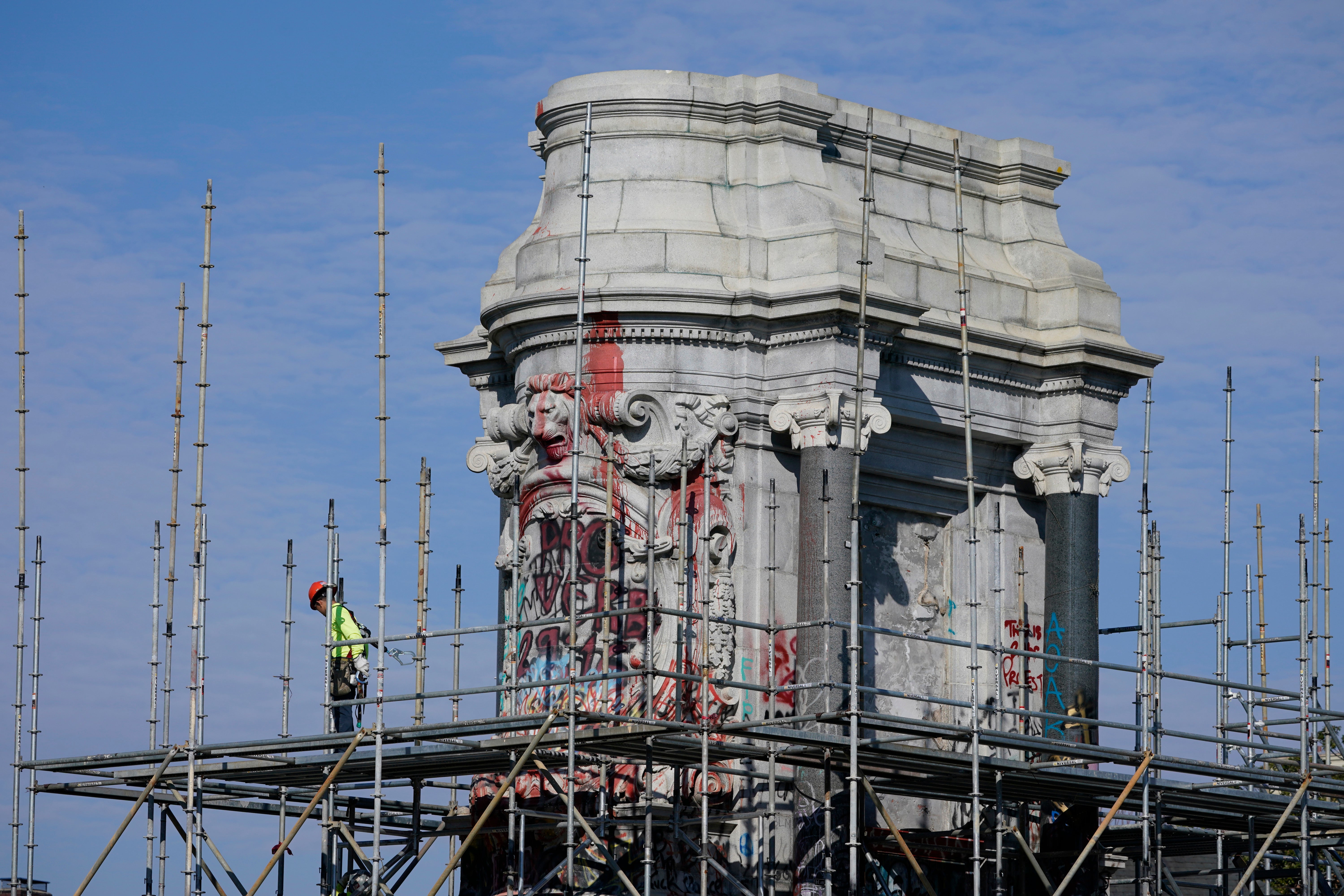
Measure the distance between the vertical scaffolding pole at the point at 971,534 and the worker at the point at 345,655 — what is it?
6.74 metres

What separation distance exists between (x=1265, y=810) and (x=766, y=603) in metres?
7.12

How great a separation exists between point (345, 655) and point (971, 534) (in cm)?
798

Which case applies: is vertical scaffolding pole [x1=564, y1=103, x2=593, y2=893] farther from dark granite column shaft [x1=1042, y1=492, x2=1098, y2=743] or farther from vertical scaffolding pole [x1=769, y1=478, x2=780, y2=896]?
dark granite column shaft [x1=1042, y1=492, x2=1098, y2=743]

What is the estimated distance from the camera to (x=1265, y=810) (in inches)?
1442

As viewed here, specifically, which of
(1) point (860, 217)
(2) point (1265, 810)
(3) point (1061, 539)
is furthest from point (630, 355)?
(2) point (1265, 810)

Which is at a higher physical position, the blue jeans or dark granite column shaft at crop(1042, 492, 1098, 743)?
dark granite column shaft at crop(1042, 492, 1098, 743)

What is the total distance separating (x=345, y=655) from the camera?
1406 inches

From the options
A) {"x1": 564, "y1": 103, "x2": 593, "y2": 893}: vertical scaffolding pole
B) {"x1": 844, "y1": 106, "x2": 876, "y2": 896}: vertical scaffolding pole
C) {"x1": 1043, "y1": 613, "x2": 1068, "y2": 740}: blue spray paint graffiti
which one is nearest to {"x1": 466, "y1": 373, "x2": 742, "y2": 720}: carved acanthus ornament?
{"x1": 564, "y1": 103, "x2": 593, "y2": 893}: vertical scaffolding pole

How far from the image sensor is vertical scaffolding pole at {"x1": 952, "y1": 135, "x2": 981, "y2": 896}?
32062mm

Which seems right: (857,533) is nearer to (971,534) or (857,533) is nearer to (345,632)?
(971,534)

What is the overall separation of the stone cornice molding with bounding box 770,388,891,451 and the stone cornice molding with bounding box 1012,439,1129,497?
3901 millimetres

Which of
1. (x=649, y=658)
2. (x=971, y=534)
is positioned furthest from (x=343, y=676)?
(x=971, y=534)

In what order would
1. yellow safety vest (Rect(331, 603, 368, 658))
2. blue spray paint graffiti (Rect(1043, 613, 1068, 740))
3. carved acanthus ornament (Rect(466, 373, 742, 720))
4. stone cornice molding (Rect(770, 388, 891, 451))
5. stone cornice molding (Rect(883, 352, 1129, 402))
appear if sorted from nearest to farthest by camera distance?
carved acanthus ornament (Rect(466, 373, 742, 720)) → stone cornice molding (Rect(770, 388, 891, 451)) → yellow safety vest (Rect(331, 603, 368, 658)) → stone cornice molding (Rect(883, 352, 1129, 402)) → blue spray paint graffiti (Rect(1043, 613, 1068, 740))

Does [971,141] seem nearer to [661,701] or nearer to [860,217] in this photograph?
[860,217]
